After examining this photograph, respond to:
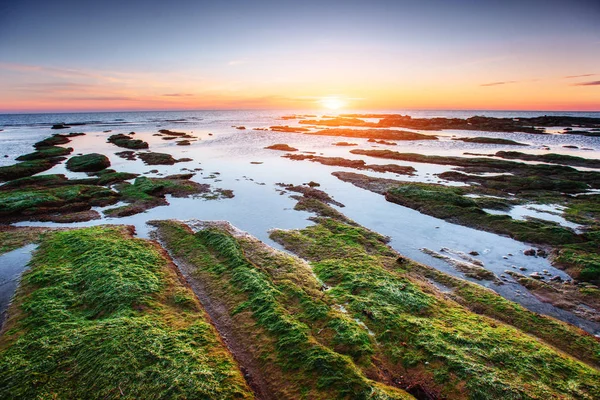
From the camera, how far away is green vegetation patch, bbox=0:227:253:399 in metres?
8.07

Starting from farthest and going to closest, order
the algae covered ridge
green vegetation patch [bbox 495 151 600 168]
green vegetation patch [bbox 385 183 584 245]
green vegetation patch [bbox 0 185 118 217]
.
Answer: green vegetation patch [bbox 495 151 600 168] < green vegetation patch [bbox 0 185 118 217] < green vegetation patch [bbox 385 183 584 245] < the algae covered ridge

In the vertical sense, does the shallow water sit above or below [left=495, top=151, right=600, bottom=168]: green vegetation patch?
below

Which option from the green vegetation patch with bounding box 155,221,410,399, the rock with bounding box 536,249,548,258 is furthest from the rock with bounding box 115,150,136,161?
the rock with bounding box 536,249,548,258

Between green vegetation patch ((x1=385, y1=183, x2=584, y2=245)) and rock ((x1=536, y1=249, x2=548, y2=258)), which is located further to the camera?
green vegetation patch ((x1=385, y1=183, x2=584, y2=245))

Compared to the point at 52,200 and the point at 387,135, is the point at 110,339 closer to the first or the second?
the point at 52,200

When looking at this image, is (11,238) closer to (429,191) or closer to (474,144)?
(429,191)

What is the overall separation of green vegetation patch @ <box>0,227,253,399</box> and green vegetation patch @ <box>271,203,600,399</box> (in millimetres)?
5151

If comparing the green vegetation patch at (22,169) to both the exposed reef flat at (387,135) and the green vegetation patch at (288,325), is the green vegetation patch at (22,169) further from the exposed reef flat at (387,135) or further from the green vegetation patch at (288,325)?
the exposed reef flat at (387,135)

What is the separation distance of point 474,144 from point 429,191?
4500 cm

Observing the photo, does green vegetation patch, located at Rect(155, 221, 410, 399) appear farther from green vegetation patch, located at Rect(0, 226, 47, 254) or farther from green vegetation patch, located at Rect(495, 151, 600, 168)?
green vegetation patch, located at Rect(495, 151, 600, 168)

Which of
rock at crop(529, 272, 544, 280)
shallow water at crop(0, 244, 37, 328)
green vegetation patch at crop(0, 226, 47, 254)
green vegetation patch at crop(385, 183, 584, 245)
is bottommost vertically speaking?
rock at crop(529, 272, 544, 280)

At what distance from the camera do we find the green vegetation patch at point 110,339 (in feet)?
26.5

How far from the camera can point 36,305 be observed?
36.6ft

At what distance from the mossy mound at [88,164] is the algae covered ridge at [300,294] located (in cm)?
1236
